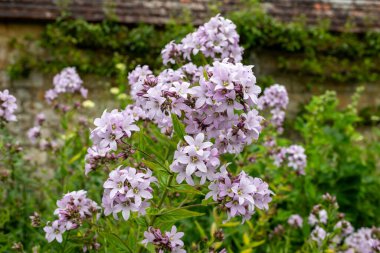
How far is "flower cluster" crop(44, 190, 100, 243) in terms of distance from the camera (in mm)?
2195

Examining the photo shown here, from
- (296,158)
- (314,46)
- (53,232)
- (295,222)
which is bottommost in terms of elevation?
(295,222)

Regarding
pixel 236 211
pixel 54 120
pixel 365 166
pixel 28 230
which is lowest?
pixel 54 120

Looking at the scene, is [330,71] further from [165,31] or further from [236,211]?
[236,211]

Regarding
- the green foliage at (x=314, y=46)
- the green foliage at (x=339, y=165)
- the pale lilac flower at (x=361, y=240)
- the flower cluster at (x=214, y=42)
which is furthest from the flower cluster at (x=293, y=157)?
the green foliage at (x=314, y=46)

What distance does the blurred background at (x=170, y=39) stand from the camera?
711 cm

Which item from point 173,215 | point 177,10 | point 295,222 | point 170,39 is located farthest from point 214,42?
point 177,10

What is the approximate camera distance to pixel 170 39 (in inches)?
275

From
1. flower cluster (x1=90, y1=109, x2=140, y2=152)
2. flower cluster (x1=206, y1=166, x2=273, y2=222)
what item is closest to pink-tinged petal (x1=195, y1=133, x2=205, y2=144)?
flower cluster (x1=206, y1=166, x2=273, y2=222)

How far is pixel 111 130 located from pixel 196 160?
364mm

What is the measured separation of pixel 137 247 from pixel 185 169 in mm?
638

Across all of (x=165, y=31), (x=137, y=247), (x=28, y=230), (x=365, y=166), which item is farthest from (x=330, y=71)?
(x=137, y=247)

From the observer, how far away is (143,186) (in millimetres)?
1896

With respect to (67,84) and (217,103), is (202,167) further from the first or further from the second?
(67,84)

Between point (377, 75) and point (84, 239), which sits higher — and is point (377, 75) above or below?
below
